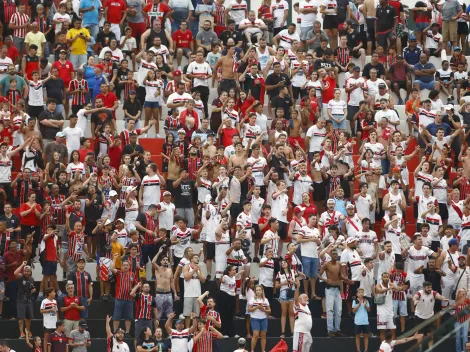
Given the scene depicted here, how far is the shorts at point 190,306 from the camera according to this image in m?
27.6

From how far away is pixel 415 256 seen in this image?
2866 centimetres

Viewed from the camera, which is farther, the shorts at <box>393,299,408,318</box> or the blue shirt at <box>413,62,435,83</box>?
the blue shirt at <box>413,62,435,83</box>

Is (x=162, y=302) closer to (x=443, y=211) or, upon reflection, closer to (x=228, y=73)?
(x=443, y=211)

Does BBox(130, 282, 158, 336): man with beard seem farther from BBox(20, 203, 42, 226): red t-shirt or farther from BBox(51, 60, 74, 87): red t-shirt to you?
BBox(51, 60, 74, 87): red t-shirt

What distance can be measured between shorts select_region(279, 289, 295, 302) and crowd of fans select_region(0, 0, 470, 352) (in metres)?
0.03

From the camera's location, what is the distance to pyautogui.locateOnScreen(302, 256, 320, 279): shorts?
1117 inches

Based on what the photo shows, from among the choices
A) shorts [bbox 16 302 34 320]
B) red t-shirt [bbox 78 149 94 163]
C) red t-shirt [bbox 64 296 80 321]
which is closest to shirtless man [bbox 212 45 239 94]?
red t-shirt [bbox 78 149 94 163]

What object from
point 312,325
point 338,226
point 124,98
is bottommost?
point 312,325

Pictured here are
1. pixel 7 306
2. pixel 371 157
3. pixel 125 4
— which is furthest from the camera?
pixel 125 4

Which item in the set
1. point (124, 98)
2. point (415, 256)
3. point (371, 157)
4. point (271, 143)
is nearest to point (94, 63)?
point (124, 98)

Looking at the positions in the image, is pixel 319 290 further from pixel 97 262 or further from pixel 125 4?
pixel 125 4

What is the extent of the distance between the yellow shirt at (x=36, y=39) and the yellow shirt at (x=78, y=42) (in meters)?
0.76

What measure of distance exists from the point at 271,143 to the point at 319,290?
3.88 metres

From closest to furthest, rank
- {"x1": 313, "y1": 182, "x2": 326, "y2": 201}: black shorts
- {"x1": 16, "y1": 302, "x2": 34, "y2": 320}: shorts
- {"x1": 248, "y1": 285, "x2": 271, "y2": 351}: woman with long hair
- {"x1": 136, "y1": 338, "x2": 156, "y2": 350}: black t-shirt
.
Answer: {"x1": 136, "y1": 338, "x2": 156, "y2": 350}: black t-shirt → {"x1": 248, "y1": 285, "x2": 271, "y2": 351}: woman with long hair → {"x1": 16, "y1": 302, "x2": 34, "y2": 320}: shorts → {"x1": 313, "y1": 182, "x2": 326, "y2": 201}: black shorts
